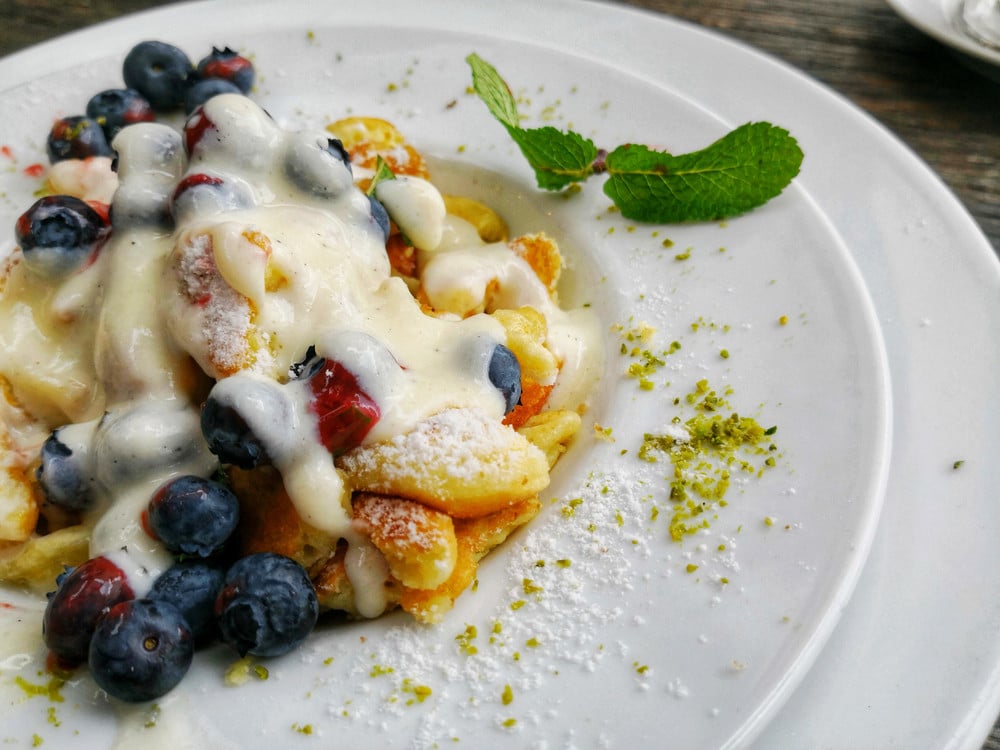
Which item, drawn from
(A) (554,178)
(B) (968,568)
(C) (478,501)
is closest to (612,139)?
(A) (554,178)

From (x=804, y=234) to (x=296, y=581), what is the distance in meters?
1.13

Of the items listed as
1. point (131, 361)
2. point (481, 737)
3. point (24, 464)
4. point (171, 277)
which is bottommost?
point (24, 464)

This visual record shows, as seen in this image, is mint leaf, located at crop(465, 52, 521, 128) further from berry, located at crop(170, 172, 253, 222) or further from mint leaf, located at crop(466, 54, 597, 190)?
berry, located at crop(170, 172, 253, 222)

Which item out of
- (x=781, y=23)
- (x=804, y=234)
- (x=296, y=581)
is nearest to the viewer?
(x=296, y=581)

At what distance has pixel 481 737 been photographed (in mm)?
1198

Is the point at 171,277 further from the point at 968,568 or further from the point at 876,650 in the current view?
the point at 968,568

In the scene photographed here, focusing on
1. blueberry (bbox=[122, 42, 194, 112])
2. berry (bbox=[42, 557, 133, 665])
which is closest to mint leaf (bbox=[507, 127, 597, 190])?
blueberry (bbox=[122, 42, 194, 112])

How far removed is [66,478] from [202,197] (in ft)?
1.65

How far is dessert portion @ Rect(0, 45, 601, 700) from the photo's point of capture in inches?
54.1

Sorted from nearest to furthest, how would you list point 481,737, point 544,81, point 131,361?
point 481,737 < point 131,361 < point 544,81

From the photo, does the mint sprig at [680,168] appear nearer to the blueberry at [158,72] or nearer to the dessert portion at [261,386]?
the dessert portion at [261,386]

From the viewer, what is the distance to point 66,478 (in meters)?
1.50

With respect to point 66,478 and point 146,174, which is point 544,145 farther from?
point 66,478

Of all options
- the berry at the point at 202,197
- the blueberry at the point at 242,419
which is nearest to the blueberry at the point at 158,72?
the berry at the point at 202,197
